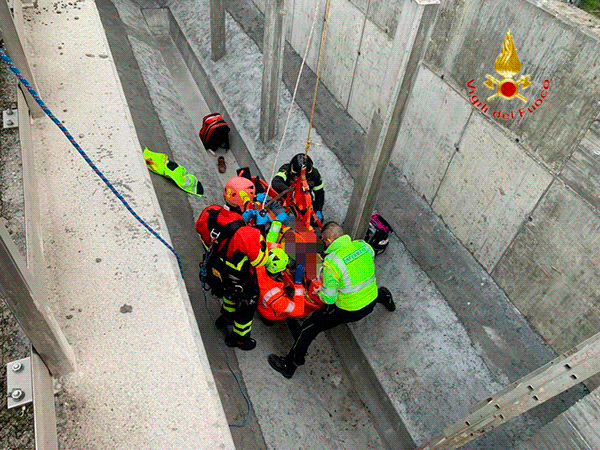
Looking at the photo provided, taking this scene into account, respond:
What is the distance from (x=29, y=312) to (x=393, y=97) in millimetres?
3170

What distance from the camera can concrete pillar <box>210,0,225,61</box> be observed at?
8445 mm

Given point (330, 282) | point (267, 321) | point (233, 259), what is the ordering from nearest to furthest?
1. point (233, 259)
2. point (330, 282)
3. point (267, 321)

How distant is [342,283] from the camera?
13.4 ft

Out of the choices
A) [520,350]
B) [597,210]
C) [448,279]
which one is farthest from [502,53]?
[520,350]

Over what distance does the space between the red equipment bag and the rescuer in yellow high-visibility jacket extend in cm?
405

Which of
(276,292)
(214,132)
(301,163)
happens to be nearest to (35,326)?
(276,292)

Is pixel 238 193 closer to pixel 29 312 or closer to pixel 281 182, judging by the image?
pixel 281 182

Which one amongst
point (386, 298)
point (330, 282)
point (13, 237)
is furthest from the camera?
point (386, 298)

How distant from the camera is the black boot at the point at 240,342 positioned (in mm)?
4931

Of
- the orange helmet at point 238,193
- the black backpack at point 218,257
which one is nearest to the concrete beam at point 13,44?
the orange helmet at point 238,193

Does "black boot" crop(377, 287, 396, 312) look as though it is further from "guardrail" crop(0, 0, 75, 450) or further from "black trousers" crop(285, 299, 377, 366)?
"guardrail" crop(0, 0, 75, 450)

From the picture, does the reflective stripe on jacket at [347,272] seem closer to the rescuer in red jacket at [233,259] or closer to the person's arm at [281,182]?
→ the rescuer in red jacket at [233,259]

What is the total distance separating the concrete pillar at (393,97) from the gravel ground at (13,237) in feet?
10.0

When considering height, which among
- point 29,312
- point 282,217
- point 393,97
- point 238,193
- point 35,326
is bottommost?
point 282,217
